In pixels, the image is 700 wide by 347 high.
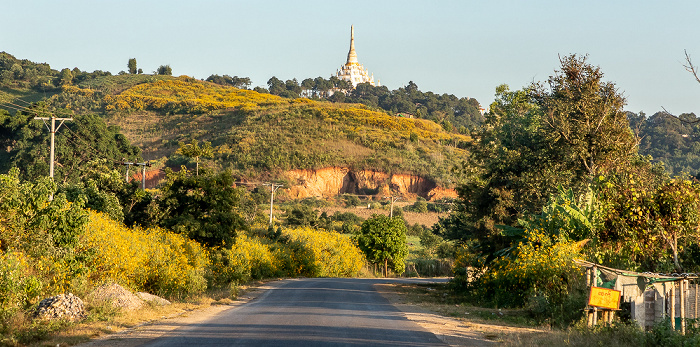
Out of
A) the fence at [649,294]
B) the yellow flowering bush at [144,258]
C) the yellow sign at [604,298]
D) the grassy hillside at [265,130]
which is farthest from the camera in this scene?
the grassy hillside at [265,130]

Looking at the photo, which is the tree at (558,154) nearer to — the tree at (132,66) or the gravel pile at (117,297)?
the gravel pile at (117,297)

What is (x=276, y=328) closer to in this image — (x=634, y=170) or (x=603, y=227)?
(x=603, y=227)

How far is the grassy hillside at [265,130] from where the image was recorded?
10275 cm

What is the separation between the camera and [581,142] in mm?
23609

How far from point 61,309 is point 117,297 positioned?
3.10m

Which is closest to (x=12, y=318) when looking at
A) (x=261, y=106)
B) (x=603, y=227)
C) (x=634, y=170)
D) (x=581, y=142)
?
(x=603, y=227)

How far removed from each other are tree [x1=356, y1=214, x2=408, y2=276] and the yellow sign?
4502 centimetres

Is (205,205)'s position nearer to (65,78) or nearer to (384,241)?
(384,241)

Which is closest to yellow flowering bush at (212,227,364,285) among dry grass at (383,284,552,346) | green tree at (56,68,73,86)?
dry grass at (383,284,552,346)

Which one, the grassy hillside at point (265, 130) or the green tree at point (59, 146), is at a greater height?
the grassy hillside at point (265, 130)

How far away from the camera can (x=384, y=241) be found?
189 ft

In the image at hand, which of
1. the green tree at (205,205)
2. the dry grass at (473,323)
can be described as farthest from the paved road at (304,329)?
the green tree at (205,205)

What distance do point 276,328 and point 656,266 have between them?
10.2 meters

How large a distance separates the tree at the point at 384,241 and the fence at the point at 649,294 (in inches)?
1725
